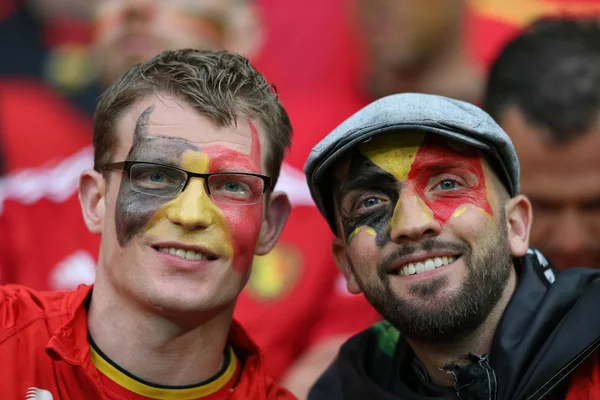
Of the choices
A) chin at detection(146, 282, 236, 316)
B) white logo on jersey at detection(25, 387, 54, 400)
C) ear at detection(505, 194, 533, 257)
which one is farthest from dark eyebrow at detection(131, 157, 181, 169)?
ear at detection(505, 194, 533, 257)

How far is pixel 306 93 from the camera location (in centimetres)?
588

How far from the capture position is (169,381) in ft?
8.16

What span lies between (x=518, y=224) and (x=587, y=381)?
0.55 metres

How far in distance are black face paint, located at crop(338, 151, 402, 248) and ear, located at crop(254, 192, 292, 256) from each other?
26 cm

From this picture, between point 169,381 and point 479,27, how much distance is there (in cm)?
405

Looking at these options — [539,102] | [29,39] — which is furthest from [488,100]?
[29,39]

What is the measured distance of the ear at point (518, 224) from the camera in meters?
2.62

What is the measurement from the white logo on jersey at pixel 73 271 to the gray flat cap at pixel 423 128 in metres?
2.56

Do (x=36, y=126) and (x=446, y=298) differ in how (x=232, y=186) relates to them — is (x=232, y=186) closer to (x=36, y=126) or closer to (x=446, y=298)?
(x=446, y=298)

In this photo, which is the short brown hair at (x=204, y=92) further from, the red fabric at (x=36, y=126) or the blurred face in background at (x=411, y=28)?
the red fabric at (x=36, y=126)

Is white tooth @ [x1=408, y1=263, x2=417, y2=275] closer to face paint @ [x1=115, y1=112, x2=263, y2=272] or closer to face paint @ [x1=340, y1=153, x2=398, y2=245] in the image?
face paint @ [x1=340, y1=153, x2=398, y2=245]

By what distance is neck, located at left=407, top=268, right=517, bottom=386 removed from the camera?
2506 millimetres

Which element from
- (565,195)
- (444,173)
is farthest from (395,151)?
(565,195)

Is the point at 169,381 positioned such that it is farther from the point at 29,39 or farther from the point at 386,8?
the point at 29,39
